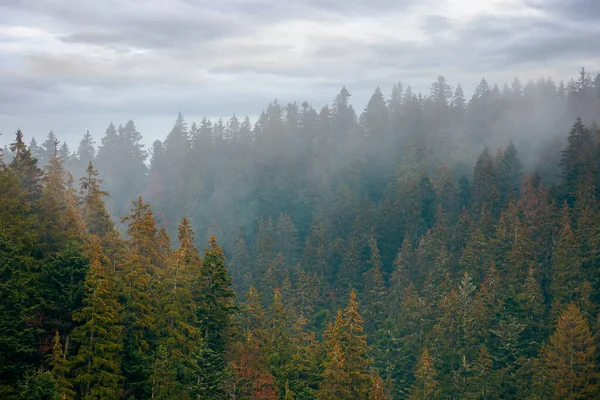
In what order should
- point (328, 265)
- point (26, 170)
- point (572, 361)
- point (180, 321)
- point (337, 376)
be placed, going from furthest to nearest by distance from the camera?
point (328, 265)
point (572, 361)
point (26, 170)
point (180, 321)
point (337, 376)

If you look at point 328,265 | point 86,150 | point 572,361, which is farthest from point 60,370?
point 86,150

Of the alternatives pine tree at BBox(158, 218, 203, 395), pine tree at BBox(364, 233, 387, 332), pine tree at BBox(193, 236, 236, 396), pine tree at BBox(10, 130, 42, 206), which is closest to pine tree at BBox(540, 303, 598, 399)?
pine tree at BBox(364, 233, 387, 332)

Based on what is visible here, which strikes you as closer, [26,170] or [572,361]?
[26,170]

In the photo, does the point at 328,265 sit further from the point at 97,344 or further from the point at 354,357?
the point at 97,344

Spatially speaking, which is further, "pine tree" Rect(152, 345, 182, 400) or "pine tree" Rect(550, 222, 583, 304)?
"pine tree" Rect(550, 222, 583, 304)

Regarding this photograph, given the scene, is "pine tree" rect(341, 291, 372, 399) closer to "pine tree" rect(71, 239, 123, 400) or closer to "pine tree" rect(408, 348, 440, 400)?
"pine tree" rect(71, 239, 123, 400)

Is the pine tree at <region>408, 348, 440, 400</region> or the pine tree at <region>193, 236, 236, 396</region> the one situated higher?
the pine tree at <region>193, 236, 236, 396</region>

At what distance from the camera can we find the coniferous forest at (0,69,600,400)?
35.8 m

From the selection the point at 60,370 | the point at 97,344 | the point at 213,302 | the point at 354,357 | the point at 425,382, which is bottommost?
the point at 425,382

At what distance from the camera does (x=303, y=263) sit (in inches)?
3895

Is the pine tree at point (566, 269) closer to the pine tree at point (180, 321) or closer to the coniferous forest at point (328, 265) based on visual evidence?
the coniferous forest at point (328, 265)

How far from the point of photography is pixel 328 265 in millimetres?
97438

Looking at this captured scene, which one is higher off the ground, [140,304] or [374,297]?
[140,304]

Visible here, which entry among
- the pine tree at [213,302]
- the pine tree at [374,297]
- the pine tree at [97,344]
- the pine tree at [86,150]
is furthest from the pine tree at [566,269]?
the pine tree at [86,150]
